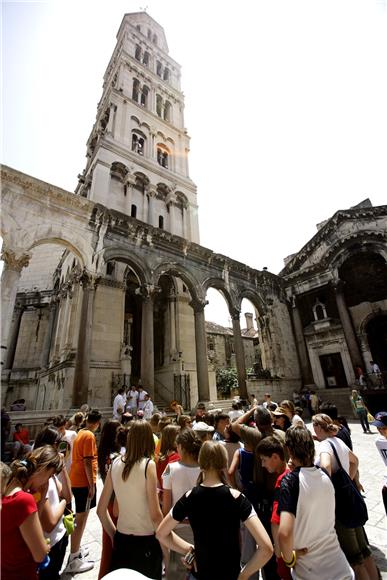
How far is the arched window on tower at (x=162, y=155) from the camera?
24.1 meters

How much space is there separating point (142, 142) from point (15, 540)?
996 inches

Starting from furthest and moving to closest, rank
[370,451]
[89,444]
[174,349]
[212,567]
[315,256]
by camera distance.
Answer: [315,256]
[174,349]
[370,451]
[89,444]
[212,567]

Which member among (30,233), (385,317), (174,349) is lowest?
(174,349)

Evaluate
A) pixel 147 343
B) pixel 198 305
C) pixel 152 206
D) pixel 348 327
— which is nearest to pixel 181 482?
pixel 147 343

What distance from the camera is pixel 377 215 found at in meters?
18.2

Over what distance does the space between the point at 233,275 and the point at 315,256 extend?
289 inches

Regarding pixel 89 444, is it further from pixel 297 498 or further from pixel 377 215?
pixel 377 215

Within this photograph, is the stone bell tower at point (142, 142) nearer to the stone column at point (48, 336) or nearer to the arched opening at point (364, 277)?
the stone column at point (48, 336)

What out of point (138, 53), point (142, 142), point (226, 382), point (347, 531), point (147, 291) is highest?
point (138, 53)

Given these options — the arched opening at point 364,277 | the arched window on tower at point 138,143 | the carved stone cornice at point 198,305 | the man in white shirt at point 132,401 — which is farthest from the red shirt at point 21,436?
the arched window on tower at point 138,143

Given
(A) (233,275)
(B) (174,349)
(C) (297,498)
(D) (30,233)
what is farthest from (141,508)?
(A) (233,275)

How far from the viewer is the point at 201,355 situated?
47.3ft

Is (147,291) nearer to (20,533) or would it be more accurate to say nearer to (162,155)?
(20,533)

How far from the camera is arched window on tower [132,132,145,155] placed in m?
22.2
